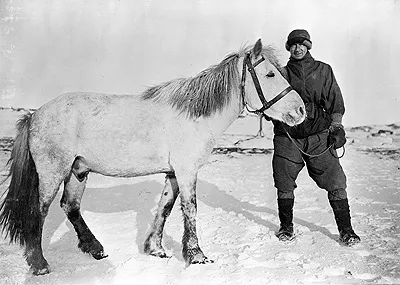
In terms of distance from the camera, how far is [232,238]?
3.96 meters

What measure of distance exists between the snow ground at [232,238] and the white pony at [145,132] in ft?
0.91

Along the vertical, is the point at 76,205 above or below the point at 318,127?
below

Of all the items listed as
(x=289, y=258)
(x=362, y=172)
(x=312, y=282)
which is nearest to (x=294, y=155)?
(x=289, y=258)

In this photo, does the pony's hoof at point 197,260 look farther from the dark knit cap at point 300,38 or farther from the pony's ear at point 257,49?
the dark knit cap at point 300,38

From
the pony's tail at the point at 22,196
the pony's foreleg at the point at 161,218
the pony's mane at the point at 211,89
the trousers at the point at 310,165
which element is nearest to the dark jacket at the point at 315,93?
Answer: the trousers at the point at 310,165

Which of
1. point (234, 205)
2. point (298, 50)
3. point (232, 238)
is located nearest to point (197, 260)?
point (232, 238)

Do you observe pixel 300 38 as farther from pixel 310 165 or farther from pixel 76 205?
pixel 76 205

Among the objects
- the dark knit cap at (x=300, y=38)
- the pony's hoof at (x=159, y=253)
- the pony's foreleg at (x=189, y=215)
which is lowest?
the pony's hoof at (x=159, y=253)

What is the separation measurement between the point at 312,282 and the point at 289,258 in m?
0.56

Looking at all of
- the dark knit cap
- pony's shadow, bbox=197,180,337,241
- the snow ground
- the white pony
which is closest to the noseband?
the white pony

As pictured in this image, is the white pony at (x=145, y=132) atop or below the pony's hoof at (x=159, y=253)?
atop

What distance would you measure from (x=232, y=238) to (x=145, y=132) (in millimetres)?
1463

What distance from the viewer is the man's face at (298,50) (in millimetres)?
3631

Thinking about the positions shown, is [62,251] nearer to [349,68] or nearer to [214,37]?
[214,37]
